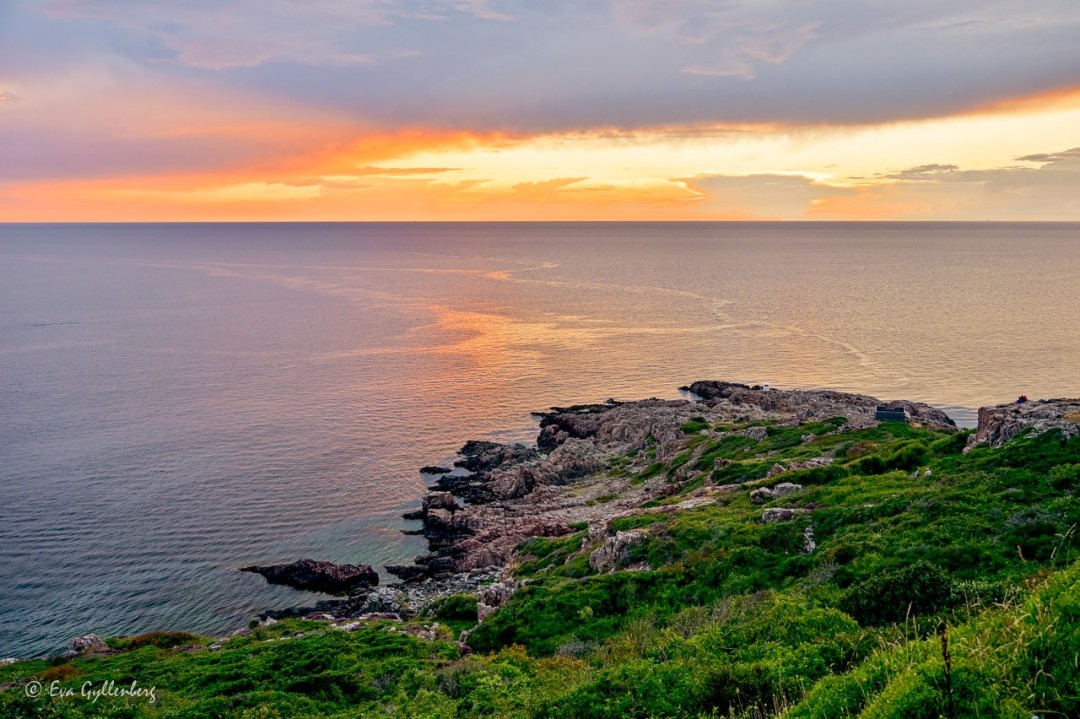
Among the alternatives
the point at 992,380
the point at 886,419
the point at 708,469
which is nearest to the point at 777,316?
the point at 992,380

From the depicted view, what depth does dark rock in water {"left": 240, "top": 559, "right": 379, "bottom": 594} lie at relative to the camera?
46.2 meters

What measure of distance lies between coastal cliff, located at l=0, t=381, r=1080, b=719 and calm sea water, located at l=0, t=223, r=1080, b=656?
8.36 m

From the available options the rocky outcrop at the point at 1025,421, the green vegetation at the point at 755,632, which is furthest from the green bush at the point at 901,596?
the rocky outcrop at the point at 1025,421

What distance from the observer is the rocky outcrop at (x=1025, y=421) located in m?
32.2

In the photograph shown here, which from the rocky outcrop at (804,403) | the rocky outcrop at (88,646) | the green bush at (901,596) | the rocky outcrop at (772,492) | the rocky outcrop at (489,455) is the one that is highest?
the green bush at (901,596)

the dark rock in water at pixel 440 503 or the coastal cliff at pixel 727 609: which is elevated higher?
the coastal cliff at pixel 727 609

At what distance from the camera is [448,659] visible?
26.8 meters

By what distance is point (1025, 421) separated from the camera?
3444 centimetres

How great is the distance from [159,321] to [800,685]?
162447 millimetres

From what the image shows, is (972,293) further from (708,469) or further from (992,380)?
(708,469)

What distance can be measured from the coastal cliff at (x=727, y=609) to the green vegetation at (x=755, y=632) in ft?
0.27

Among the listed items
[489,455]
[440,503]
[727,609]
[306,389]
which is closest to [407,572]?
[440,503]

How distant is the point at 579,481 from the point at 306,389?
1909 inches

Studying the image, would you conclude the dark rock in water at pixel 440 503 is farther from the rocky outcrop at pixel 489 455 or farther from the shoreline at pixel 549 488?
the rocky outcrop at pixel 489 455
